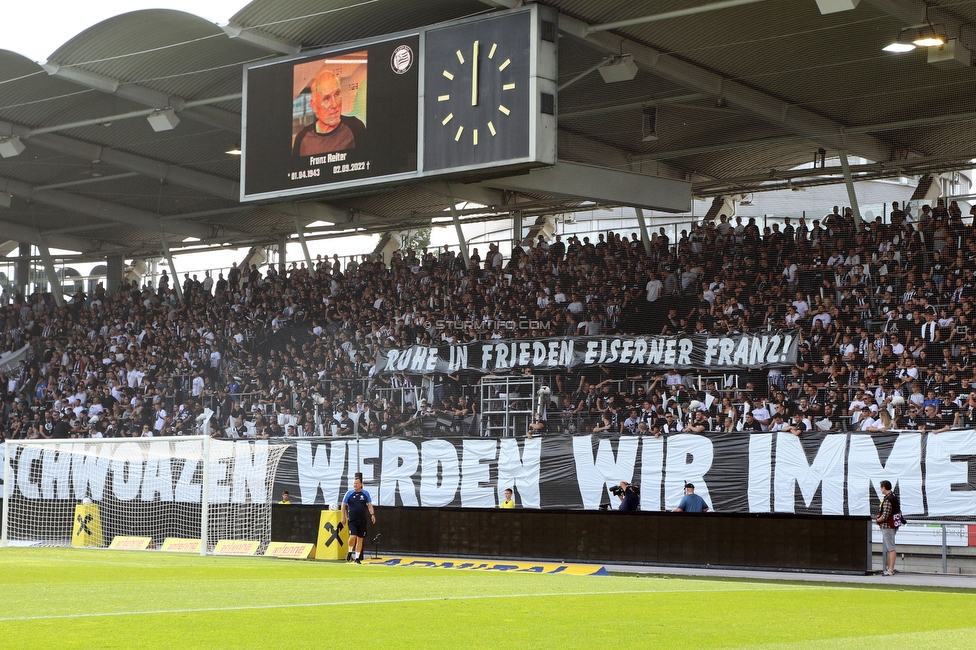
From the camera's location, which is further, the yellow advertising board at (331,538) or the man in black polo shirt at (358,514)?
the yellow advertising board at (331,538)

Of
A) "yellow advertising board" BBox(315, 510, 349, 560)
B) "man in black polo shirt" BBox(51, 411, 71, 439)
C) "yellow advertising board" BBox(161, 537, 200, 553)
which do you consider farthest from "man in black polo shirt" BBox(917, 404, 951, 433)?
"man in black polo shirt" BBox(51, 411, 71, 439)

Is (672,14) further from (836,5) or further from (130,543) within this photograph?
(130,543)

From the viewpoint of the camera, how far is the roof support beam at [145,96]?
27188 mm

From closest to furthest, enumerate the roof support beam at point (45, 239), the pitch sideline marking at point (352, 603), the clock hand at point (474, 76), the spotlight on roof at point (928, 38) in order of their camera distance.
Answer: the pitch sideline marking at point (352, 603) → the spotlight on roof at point (928, 38) → the clock hand at point (474, 76) → the roof support beam at point (45, 239)

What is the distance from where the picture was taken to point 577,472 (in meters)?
25.3

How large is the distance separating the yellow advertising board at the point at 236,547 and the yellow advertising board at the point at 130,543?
252cm

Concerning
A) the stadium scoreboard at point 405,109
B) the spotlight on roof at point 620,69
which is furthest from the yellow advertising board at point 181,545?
the spotlight on roof at point 620,69

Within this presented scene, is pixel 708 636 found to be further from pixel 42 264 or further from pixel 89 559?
pixel 42 264

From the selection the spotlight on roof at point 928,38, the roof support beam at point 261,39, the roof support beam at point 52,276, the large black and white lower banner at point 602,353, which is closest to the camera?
the spotlight on roof at point 928,38

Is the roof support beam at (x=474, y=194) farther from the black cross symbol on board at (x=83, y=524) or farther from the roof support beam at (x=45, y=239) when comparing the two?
the roof support beam at (x=45, y=239)

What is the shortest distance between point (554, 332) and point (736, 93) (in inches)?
275

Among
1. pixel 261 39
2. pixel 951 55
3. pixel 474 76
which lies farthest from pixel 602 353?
pixel 261 39

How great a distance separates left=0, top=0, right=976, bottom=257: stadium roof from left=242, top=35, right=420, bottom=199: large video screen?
36.2 inches

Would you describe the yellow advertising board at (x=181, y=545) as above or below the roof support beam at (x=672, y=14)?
below
